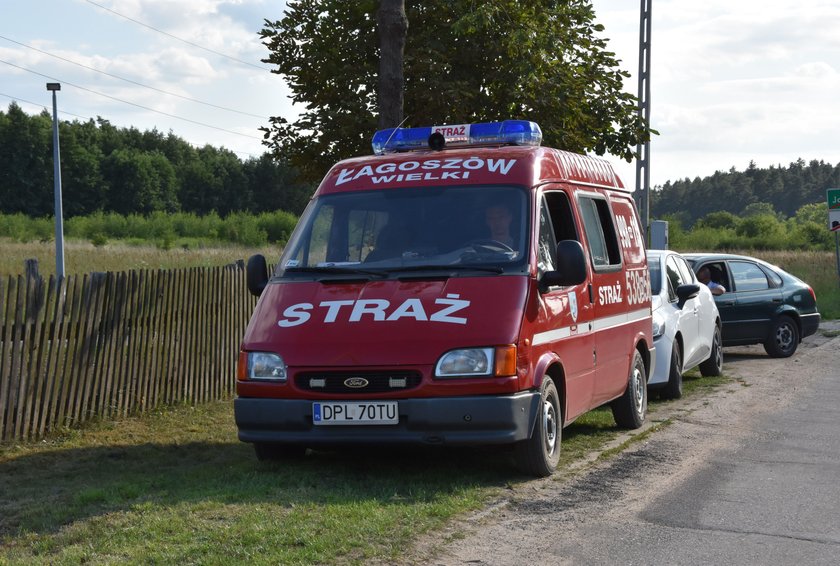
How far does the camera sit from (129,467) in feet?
28.8

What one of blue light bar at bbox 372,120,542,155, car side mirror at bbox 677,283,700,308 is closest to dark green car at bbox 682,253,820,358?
car side mirror at bbox 677,283,700,308

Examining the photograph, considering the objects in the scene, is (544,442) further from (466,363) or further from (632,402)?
(632,402)

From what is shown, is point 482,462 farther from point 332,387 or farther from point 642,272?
point 642,272

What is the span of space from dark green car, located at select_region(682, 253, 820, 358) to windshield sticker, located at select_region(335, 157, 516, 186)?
8.64 m

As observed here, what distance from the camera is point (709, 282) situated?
16.0 m

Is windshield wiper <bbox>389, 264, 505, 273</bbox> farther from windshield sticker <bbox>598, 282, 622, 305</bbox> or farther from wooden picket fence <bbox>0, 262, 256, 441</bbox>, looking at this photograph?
wooden picket fence <bbox>0, 262, 256, 441</bbox>

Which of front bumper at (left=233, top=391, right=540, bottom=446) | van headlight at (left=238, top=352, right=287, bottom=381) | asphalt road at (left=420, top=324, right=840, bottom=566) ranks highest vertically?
van headlight at (left=238, top=352, right=287, bottom=381)

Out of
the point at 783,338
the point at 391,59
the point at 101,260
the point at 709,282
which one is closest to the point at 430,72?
the point at 391,59

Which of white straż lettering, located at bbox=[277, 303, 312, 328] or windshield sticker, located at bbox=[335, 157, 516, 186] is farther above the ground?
windshield sticker, located at bbox=[335, 157, 516, 186]

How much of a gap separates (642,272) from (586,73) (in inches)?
303

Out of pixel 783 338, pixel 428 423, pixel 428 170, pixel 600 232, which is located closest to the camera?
pixel 428 423

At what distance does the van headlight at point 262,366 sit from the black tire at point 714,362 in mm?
8414

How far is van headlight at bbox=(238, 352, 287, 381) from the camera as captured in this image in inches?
301

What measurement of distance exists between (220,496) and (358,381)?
1140 millimetres
